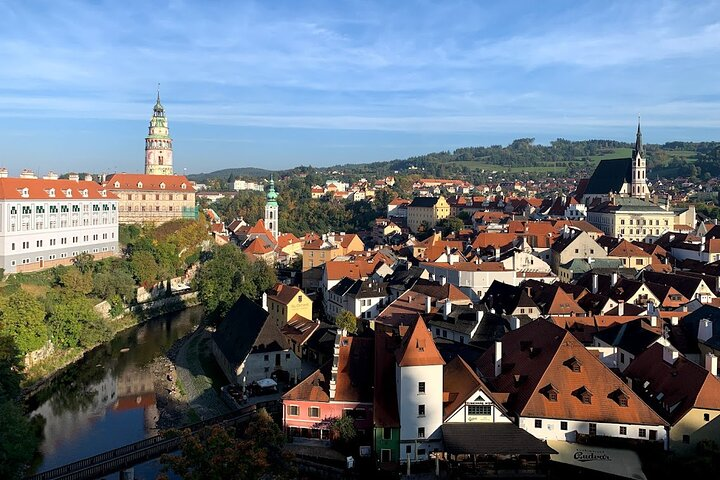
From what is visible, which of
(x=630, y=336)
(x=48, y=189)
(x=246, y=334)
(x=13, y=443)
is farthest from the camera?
(x=48, y=189)

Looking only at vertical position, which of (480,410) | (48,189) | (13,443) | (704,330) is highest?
(48,189)

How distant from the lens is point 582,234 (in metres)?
52.7

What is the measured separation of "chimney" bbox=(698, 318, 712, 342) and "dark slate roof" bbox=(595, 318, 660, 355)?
2.30 m

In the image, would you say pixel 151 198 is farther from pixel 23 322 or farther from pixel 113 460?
pixel 113 460

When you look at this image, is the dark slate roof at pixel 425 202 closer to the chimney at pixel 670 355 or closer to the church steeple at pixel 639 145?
the church steeple at pixel 639 145

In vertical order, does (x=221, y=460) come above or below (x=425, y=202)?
below

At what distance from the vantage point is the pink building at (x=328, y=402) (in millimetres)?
22562

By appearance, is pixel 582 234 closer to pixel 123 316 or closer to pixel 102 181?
pixel 123 316

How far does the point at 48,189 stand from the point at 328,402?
3496 cm

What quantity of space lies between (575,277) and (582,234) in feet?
14.9

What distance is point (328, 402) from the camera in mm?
22703

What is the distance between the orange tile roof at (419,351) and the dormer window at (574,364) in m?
4.39

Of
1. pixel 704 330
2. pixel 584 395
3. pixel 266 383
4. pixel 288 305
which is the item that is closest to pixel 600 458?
pixel 584 395

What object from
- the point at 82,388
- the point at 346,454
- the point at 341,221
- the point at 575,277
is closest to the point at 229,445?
the point at 346,454
